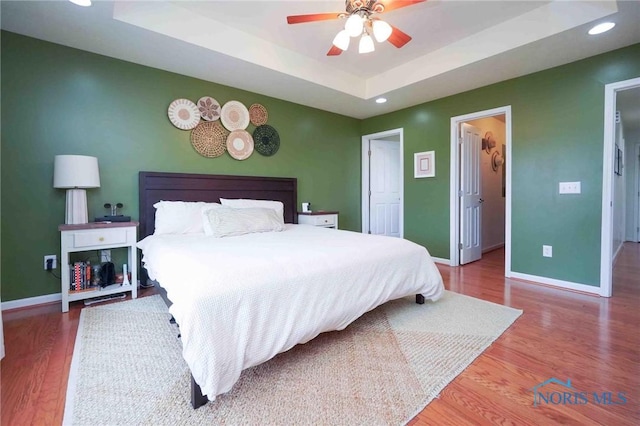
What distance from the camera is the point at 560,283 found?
124 inches

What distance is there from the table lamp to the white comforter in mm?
805

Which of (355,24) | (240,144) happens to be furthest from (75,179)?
(355,24)

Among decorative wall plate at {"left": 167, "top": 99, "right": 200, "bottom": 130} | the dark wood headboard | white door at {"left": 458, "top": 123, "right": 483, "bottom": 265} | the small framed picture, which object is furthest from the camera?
the small framed picture

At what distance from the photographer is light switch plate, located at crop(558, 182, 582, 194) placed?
3.02 m

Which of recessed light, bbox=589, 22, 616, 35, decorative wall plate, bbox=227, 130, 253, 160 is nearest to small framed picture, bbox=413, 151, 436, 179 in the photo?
recessed light, bbox=589, 22, 616, 35

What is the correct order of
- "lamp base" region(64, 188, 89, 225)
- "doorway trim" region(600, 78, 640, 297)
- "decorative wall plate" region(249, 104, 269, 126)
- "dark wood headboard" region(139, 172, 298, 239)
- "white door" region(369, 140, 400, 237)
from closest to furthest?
"lamp base" region(64, 188, 89, 225), "doorway trim" region(600, 78, 640, 297), "dark wood headboard" region(139, 172, 298, 239), "decorative wall plate" region(249, 104, 269, 126), "white door" region(369, 140, 400, 237)

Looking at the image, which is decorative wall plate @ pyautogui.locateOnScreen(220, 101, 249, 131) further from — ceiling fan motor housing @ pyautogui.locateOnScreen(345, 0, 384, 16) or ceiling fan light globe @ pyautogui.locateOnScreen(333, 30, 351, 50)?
ceiling fan motor housing @ pyautogui.locateOnScreen(345, 0, 384, 16)

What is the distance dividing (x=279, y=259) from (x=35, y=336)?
1.90 meters

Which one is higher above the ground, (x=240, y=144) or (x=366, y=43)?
(x=366, y=43)

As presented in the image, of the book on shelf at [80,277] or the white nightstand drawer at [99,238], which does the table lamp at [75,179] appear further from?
the book on shelf at [80,277]

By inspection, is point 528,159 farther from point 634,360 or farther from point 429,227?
point 634,360

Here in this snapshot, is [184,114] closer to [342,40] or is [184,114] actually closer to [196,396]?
[342,40]

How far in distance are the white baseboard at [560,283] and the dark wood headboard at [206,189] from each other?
2.97 metres

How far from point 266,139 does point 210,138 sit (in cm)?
77
